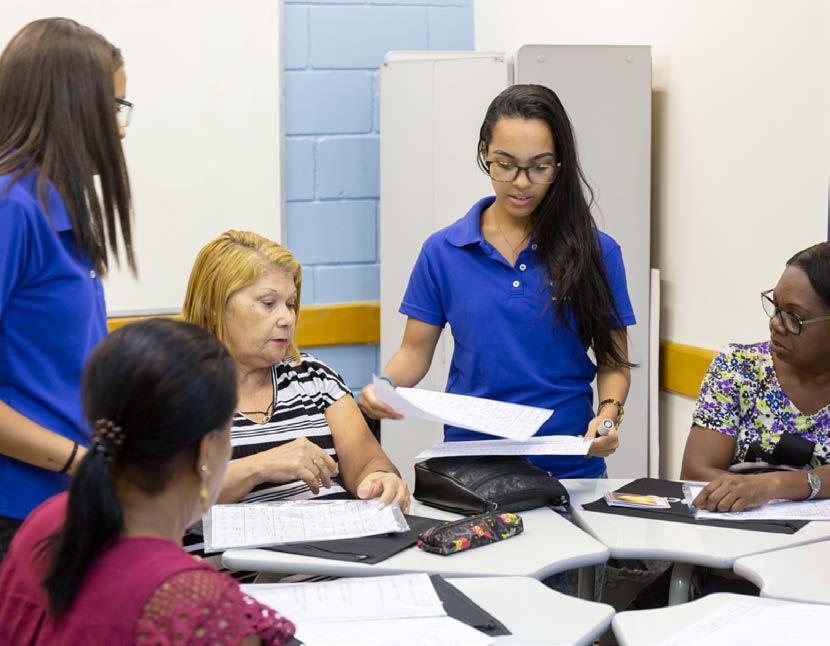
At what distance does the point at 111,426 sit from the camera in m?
1.09

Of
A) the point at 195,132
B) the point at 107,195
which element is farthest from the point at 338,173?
the point at 107,195

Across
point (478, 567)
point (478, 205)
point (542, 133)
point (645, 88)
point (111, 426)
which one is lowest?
point (478, 567)

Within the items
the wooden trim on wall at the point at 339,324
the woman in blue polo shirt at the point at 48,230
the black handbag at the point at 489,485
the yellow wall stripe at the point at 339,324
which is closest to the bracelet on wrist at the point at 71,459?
the woman in blue polo shirt at the point at 48,230

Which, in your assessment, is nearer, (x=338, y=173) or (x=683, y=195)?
(x=683, y=195)

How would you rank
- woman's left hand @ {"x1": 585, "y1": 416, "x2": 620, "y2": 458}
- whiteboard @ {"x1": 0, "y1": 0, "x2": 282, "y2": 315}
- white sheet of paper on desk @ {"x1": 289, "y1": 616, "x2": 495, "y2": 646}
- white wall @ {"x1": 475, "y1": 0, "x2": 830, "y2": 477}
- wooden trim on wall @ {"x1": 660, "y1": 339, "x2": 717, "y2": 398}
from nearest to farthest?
white sheet of paper on desk @ {"x1": 289, "y1": 616, "x2": 495, "y2": 646} → woman's left hand @ {"x1": 585, "y1": 416, "x2": 620, "y2": 458} → white wall @ {"x1": 475, "y1": 0, "x2": 830, "y2": 477} → wooden trim on wall @ {"x1": 660, "y1": 339, "x2": 717, "y2": 398} → whiteboard @ {"x1": 0, "y1": 0, "x2": 282, "y2": 315}

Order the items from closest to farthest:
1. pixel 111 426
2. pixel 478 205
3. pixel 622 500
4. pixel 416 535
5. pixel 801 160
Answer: pixel 111 426 → pixel 416 535 → pixel 622 500 → pixel 478 205 → pixel 801 160

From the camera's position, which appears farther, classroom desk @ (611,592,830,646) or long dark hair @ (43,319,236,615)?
classroom desk @ (611,592,830,646)

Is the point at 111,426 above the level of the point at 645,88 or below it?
below

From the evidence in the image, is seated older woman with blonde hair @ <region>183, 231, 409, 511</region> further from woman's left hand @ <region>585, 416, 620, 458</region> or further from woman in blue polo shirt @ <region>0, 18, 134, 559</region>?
woman in blue polo shirt @ <region>0, 18, 134, 559</region>

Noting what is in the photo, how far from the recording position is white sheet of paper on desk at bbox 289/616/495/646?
1413mm

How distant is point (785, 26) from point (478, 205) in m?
1.05

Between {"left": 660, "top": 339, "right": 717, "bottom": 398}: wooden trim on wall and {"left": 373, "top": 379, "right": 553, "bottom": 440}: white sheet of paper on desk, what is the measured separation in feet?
3.73

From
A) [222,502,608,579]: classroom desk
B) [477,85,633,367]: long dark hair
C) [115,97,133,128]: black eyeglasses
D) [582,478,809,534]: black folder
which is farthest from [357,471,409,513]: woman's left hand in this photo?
[115,97,133,128]: black eyeglasses

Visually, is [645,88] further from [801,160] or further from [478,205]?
[478,205]
